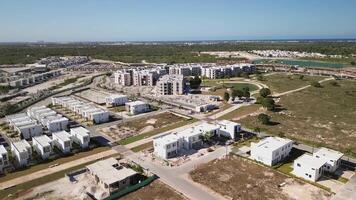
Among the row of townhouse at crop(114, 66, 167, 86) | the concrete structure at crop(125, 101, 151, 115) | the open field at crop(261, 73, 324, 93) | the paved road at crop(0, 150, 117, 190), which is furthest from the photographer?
the row of townhouse at crop(114, 66, 167, 86)

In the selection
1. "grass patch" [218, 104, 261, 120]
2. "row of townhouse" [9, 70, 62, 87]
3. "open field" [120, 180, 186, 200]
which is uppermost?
"row of townhouse" [9, 70, 62, 87]

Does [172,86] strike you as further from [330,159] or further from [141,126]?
[330,159]

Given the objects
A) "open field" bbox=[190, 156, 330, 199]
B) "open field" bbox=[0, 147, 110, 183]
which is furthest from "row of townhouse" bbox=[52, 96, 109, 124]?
"open field" bbox=[190, 156, 330, 199]

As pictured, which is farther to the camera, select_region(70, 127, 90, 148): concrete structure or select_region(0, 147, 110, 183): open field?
select_region(70, 127, 90, 148): concrete structure

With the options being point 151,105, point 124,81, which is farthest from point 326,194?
point 124,81

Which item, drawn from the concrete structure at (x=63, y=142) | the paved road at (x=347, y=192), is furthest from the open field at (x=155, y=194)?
the paved road at (x=347, y=192)

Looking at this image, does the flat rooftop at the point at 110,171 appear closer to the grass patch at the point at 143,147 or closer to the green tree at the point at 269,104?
the grass patch at the point at 143,147

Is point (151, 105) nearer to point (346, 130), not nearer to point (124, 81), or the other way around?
point (124, 81)

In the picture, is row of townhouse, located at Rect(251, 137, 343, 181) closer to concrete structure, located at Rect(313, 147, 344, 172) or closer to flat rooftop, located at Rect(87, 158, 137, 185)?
concrete structure, located at Rect(313, 147, 344, 172)

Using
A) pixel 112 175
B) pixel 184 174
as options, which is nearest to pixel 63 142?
pixel 112 175

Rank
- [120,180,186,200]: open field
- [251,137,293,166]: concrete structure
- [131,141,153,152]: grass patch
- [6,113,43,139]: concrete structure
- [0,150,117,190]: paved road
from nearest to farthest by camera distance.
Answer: [120,180,186,200]: open field < [0,150,117,190]: paved road < [251,137,293,166]: concrete structure < [131,141,153,152]: grass patch < [6,113,43,139]: concrete structure
